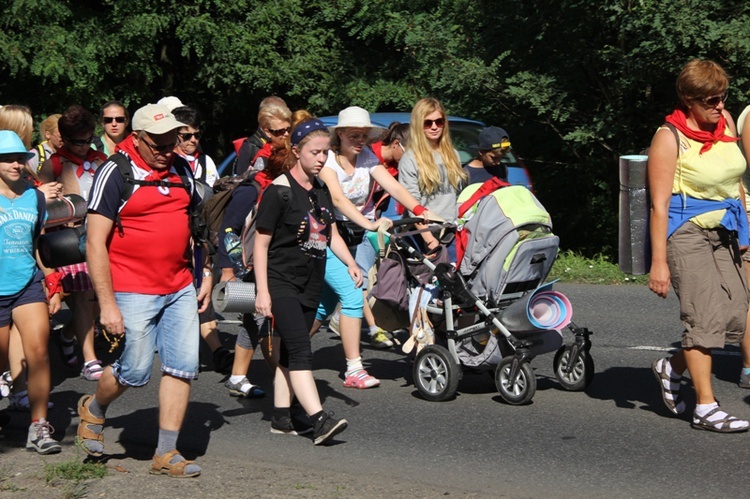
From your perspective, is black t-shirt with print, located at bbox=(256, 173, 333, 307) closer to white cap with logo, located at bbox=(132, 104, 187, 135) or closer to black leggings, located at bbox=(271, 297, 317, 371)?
black leggings, located at bbox=(271, 297, 317, 371)

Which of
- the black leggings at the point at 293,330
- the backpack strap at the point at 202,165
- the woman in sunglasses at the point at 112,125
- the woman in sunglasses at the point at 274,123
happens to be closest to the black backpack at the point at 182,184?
the black leggings at the point at 293,330

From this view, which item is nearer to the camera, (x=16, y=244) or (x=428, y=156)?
(x=16, y=244)

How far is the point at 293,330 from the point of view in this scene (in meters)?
6.65

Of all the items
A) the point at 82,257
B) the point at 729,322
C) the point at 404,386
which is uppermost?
the point at 82,257

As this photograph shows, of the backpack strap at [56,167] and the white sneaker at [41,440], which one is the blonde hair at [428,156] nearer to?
the backpack strap at [56,167]

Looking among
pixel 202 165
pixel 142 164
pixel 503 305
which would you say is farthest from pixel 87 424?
pixel 202 165

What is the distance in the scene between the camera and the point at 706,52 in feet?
41.9

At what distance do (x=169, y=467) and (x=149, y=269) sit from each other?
1.04m

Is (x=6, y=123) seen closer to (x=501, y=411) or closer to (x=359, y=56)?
(x=501, y=411)

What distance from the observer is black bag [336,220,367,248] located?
8211mm

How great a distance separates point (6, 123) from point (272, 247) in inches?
99.2

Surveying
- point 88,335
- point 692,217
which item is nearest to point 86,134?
point 88,335

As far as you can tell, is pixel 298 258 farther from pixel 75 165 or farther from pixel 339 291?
pixel 75 165

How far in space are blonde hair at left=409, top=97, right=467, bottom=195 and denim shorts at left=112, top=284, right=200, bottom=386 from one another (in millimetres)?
2673
